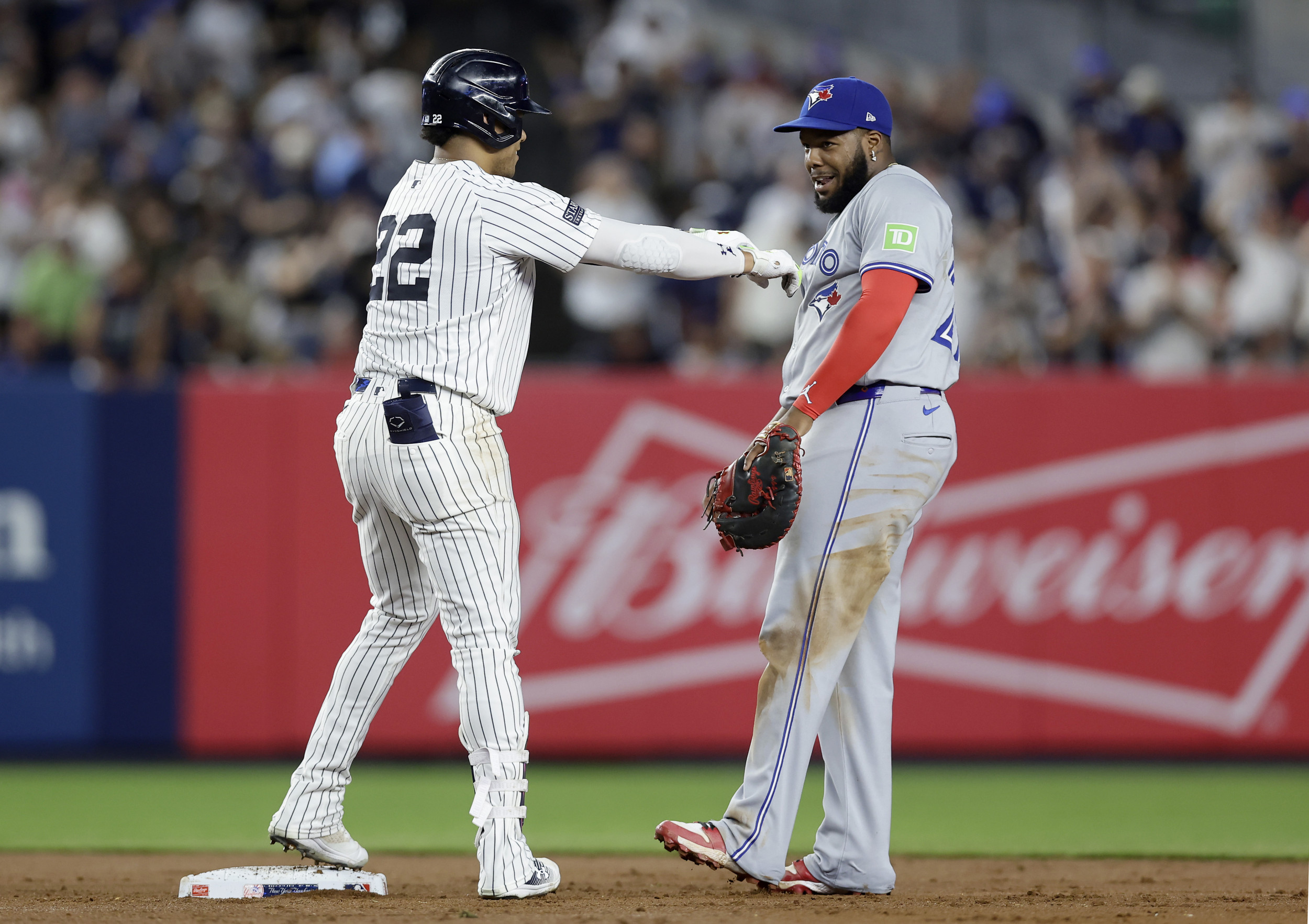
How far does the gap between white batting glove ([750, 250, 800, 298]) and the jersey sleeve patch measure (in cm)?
52

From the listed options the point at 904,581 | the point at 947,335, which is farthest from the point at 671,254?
the point at 904,581

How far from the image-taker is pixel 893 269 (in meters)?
4.39

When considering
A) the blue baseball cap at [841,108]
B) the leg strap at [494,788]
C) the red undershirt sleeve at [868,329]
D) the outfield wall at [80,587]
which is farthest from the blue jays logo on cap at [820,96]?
the outfield wall at [80,587]

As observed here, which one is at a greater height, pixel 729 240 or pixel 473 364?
pixel 729 240

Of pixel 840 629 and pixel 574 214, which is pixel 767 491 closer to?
pixel 840 629

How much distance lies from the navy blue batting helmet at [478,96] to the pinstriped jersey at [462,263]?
13 centimetres

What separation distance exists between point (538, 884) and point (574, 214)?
1.89 meters

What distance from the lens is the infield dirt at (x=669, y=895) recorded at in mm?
4180

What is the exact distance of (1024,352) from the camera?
9.45 meters

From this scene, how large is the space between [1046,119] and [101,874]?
31.7ft

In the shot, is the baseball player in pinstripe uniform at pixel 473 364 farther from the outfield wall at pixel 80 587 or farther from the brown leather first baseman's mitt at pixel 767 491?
the outfield wall at pixel 80 587

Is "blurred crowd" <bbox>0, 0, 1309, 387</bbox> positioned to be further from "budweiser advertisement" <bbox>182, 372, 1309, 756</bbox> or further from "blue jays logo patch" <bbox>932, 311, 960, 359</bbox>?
"blue jays logo patch" <bbox>932, 311, 960, 359</bbox>

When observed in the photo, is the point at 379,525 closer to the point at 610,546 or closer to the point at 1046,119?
the point at 610,546

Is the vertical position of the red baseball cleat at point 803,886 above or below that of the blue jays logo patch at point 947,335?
below
